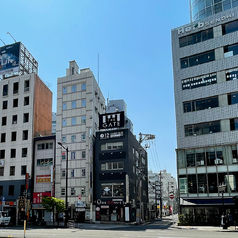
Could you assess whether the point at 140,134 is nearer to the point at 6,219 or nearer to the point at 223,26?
the point at 223,26

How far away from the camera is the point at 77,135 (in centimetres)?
5753

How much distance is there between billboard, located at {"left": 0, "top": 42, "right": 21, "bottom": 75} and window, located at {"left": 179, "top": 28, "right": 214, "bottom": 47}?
37790 millimetres

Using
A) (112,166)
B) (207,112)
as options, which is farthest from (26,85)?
(207,112)

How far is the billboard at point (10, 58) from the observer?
65812mm

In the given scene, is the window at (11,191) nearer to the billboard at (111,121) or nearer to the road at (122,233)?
the billboard at (111,121)

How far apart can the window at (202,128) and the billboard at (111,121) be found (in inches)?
616

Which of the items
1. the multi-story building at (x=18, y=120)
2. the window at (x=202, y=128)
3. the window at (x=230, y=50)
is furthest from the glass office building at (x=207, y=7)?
the multi-story building at (x=18, y=120)

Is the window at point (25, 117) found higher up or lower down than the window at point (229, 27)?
lower down

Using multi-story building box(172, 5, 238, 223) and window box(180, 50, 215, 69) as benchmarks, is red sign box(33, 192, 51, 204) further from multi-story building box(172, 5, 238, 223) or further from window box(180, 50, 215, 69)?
window box(180, 50, 215, 69)

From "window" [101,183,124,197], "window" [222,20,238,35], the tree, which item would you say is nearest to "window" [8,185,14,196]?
"window" [101,183,124,197]

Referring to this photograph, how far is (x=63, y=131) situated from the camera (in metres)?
59.1

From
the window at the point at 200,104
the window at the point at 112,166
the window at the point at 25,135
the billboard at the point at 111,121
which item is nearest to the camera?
the window at the point at 200,104

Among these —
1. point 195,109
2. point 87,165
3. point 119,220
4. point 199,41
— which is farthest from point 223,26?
point 119,220

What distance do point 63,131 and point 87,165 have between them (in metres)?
9.56
